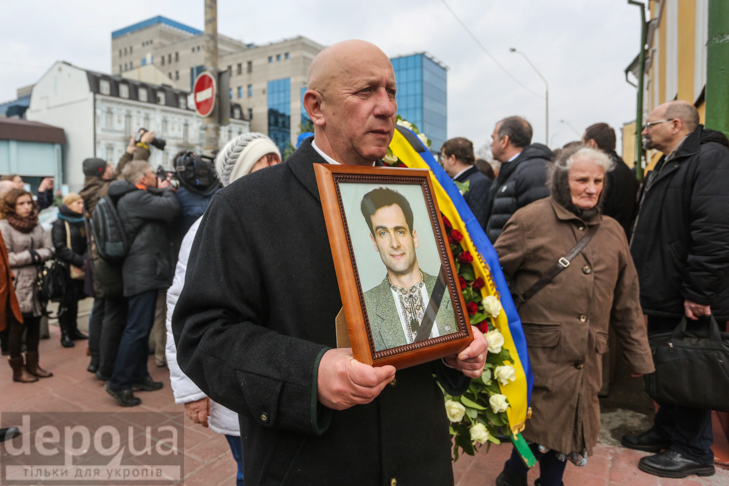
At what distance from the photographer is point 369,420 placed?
1315 millimetres

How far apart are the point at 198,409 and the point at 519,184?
314 centimetres

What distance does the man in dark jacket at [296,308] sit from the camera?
1168mm

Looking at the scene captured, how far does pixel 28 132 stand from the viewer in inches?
1460

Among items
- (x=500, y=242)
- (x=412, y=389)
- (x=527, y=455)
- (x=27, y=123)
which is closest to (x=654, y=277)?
(x=500, y=242)

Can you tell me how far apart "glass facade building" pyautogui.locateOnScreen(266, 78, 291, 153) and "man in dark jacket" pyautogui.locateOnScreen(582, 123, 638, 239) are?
58.0m

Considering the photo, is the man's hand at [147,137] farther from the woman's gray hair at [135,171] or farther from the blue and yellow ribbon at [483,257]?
the blue and yellow ribbon at [483,257]

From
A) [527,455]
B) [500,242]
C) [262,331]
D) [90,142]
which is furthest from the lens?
[90,142]

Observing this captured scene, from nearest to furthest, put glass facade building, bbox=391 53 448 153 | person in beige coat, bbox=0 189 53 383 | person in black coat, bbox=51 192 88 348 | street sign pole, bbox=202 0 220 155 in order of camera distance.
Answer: person in beige coat, bbox=0 189 53 383
person in black coat, bbox=51 192 88 348
street sign pole, bbox=202 0 220 155
glass facade building, bbox=391 53 448 153

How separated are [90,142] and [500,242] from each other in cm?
4520

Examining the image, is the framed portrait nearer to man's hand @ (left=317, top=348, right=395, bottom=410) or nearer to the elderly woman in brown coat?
man's hand @ (left=317, top=348, right=395, bottom=410)

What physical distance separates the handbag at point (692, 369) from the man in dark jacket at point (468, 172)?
2.22 m

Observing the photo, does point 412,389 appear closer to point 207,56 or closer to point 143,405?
point 143,405

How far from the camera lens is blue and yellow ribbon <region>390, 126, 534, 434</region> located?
221cm

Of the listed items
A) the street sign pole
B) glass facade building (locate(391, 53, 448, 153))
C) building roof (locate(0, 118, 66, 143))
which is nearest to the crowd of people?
the street sign pole
